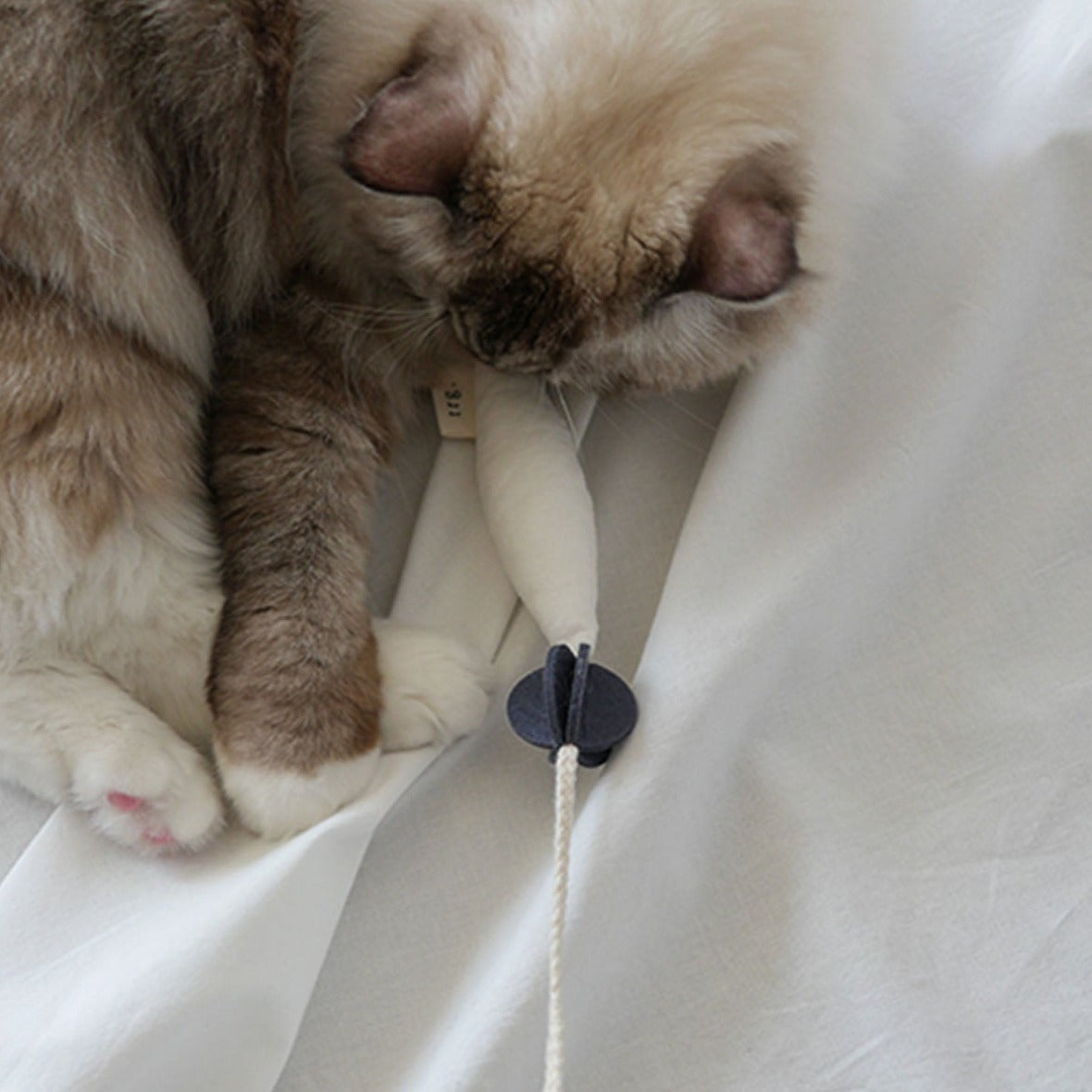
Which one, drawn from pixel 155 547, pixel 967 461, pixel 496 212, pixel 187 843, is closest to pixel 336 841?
pixel 187 843

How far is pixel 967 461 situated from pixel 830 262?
254mm

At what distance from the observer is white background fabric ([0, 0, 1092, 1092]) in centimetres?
108

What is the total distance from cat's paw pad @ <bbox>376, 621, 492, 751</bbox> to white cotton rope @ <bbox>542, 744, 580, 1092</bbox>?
12cm

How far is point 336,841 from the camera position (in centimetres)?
114

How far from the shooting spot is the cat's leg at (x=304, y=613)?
3.87 ft

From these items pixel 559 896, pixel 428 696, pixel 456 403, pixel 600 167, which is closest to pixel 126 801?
pixel 428 696

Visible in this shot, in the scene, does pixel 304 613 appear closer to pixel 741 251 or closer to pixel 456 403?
pixel 456 403

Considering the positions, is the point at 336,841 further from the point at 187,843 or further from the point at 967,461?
the point at 967,461

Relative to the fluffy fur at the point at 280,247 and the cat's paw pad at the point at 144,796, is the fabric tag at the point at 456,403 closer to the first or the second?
the fluffy fur at the point at 280,247

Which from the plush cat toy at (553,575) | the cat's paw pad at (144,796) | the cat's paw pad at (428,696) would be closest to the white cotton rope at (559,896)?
the plush cat toy at (553,575)

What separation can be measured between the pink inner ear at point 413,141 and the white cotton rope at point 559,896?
0.52 m

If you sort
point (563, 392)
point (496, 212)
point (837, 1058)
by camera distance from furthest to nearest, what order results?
point (563, 392) < point (496, 212) < point (837, 1058)

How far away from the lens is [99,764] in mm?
1145

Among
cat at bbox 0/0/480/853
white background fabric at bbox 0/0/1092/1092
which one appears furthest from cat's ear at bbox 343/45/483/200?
white background fabric at bbox 0/0/1092/1092
